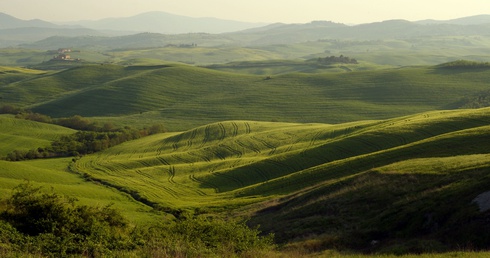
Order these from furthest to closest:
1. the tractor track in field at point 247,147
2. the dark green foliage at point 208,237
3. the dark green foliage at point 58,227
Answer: the tractor track in field at point 247,147 < the dark green foliage at point 208,237 < the dark green foliage at point 58,227

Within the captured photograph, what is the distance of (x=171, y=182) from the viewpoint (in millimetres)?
72500

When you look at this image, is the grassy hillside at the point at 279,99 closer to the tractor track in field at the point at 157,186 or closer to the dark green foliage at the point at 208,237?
the tractor track in field at the point at 157,186

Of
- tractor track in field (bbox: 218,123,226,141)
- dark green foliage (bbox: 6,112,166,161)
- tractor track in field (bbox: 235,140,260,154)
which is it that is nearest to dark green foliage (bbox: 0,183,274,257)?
tractor track in field (bbox: 235,140,260,154)

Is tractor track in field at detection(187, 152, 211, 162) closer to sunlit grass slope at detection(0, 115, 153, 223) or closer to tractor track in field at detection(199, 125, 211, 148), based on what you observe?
tractor track in field at detection(199, 125, 211, 148)

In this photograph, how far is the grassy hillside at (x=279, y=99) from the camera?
156m

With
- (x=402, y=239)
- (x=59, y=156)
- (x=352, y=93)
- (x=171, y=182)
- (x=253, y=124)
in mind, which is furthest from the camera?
(x=352, y=93)

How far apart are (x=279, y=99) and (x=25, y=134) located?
88798 mm

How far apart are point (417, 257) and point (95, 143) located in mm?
95301

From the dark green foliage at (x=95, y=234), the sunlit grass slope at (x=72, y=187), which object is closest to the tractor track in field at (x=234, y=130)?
the sunlit grass slope at (x=72, y=187)

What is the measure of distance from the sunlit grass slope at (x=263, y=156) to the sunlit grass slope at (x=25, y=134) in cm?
1977

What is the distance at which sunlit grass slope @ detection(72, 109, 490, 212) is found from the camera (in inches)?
2223

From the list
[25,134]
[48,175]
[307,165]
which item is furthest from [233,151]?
[25,134]

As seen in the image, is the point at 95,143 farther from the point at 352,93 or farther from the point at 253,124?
the point at 352,93

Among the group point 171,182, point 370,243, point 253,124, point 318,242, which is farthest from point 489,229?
point 253,124
